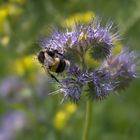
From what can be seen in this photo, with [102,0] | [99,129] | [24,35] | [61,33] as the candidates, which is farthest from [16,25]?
[61,33]

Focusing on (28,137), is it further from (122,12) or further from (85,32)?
Result: (85,32)

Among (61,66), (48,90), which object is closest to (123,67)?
(61,66)

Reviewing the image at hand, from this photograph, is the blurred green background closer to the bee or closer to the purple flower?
the bee

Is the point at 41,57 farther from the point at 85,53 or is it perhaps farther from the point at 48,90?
the point at 48,90

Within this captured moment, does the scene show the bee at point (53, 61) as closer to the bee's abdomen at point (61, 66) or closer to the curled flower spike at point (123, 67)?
the bee's abdomen at point (61, 66)

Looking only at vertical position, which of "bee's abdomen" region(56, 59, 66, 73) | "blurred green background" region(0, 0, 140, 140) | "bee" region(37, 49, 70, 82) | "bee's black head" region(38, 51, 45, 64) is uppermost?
"blurred green background" region(0, 0, 140, 140)

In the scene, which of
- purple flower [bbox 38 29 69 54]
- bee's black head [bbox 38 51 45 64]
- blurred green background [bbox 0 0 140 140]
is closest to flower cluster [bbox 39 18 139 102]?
purple flower [bbox 38 29 69 54]
